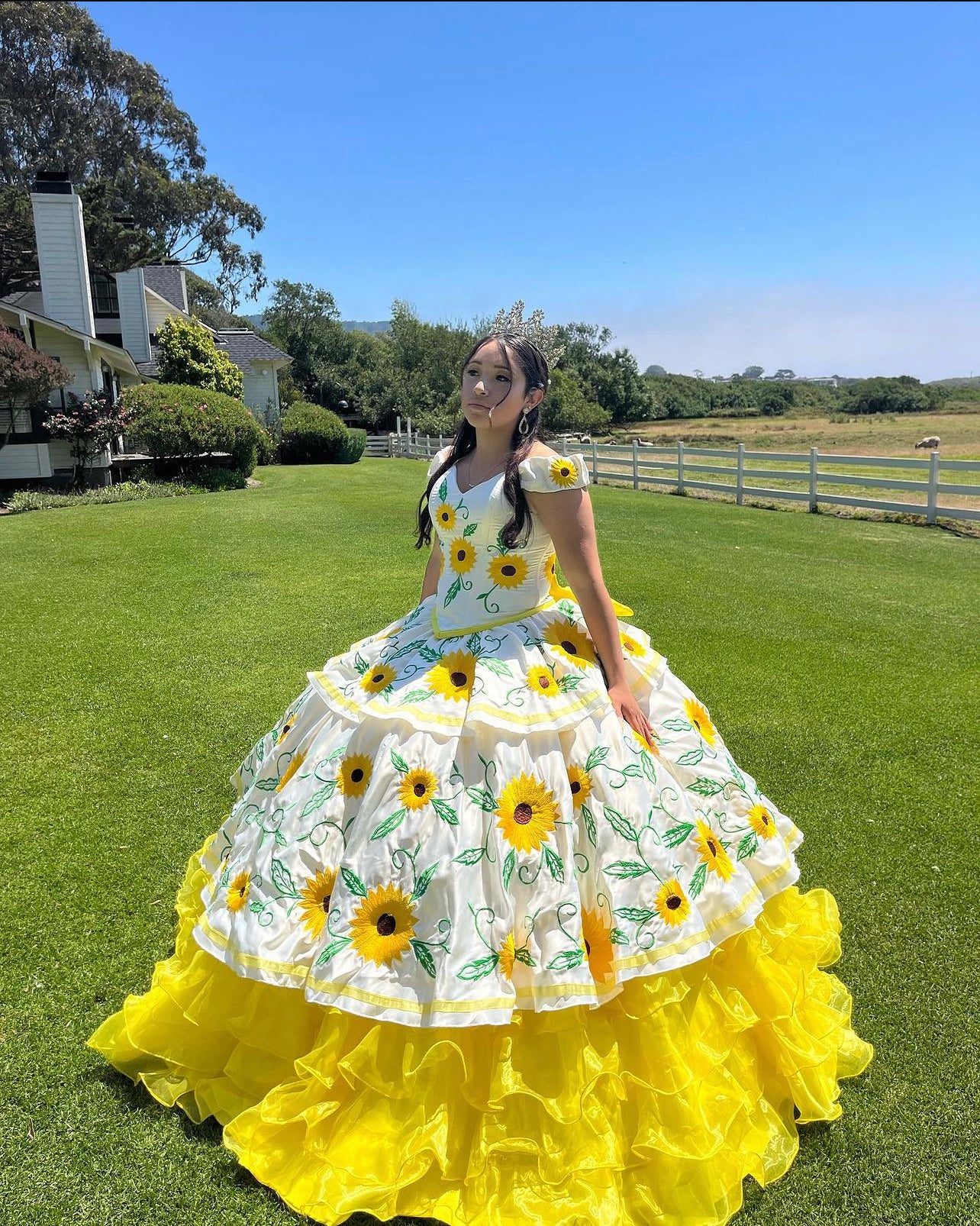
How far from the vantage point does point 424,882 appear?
2.19 m

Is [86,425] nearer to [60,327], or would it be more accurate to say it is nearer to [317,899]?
[60,327]

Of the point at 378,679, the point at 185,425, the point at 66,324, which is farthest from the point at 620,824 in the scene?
the point at 66,324

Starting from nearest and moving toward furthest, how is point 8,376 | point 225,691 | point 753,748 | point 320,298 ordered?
point 753,748 → point 225,691 → point 8,376 → point 320,298

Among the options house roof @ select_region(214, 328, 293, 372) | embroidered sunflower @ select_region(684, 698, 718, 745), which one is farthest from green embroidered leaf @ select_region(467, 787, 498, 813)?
house roof @ select_region(214, 328, 293, 372)

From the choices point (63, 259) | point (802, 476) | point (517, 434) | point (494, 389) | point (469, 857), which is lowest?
point (469, 857)

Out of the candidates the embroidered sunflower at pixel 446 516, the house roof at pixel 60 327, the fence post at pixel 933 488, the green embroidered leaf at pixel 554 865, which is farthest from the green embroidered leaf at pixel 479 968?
the house roof at pixel 60 327

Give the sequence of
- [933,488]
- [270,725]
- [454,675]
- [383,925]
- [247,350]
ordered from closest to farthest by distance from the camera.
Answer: [383,925] → [454,675] → [270,725] → [933,488] → [247,350]

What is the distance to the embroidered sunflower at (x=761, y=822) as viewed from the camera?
265 cm

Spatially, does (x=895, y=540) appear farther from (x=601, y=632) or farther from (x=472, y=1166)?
(x=472, y=1166)

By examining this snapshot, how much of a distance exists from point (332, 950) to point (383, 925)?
144 millimetres

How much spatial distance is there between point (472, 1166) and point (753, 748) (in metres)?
3.47

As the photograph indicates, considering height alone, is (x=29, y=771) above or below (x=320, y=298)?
below

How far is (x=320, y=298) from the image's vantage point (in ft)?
173

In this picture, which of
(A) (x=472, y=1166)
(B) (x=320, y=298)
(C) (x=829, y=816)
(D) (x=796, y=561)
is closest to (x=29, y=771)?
(A) (x=472, y=1166)
